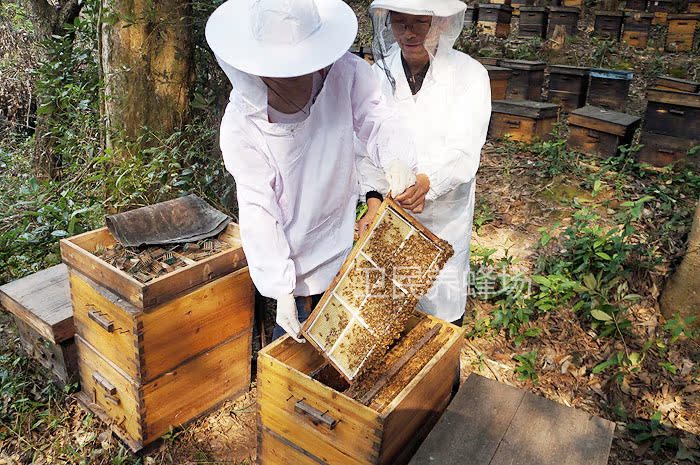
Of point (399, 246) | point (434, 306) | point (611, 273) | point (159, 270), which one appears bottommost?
point (611, 273)

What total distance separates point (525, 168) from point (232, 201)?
123 inches

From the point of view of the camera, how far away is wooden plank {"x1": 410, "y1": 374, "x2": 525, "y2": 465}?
5.05 feet

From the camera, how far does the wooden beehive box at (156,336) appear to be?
2.27 metres

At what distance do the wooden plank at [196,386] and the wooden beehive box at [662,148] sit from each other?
4.03 meters

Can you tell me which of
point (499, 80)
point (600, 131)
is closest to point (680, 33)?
point (499, 80)

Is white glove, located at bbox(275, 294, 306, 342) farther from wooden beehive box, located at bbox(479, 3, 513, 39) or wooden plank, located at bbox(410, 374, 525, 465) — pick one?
wooden beehive box, located at bbox(479, 3, 513, 39)

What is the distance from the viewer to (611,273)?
344 cm

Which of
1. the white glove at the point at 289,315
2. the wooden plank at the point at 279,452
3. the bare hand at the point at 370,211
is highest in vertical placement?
the bare hand at the point at 370,211

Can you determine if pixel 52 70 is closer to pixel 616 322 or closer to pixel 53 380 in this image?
pixel 53 380

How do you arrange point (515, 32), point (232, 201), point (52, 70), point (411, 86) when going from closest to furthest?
point (411, 86) < point (232, 201) < point (52, 70) < point (515, 32)

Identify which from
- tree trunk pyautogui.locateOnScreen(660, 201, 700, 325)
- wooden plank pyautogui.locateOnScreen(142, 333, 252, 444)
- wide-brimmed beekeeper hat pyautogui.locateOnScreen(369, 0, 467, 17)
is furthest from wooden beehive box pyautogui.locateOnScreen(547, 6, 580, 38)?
wooden plank pyautogui.locateOnScreen(142, 333, 252, 444)

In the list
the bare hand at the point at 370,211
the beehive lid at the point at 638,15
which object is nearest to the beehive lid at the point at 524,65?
the beehive lid at the point at 638,15

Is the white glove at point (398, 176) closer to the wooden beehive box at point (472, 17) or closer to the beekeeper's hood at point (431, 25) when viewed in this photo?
the beekeeper's hood at point (431, 25)

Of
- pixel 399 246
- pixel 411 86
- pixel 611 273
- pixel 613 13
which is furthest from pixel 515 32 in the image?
pixel 399 246
